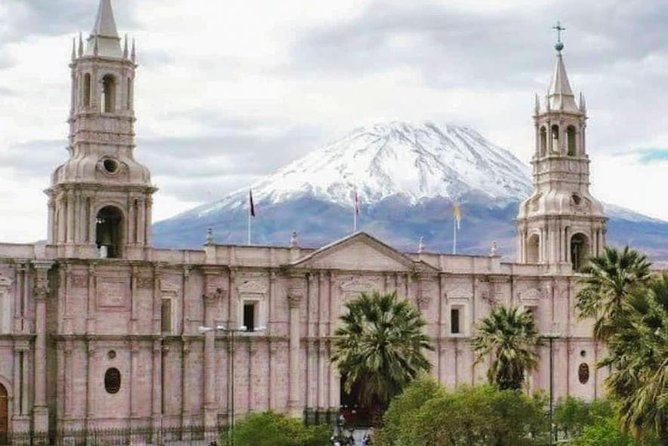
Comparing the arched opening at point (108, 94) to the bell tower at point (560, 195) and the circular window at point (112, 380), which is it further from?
the bell tower at point (560, 195)

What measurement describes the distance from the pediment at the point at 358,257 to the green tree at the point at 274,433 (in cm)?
2262

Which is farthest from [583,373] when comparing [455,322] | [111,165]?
[111,165]

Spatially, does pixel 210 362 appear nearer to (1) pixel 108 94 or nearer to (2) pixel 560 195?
(1) pixel 108 94

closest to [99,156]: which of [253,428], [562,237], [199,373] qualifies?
[199,373]

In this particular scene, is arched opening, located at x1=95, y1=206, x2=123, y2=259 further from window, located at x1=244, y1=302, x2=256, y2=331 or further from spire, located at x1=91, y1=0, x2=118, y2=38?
spire, located at x1=91, y1=0, x2=118, y2=38

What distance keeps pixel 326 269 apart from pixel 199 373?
888 cm

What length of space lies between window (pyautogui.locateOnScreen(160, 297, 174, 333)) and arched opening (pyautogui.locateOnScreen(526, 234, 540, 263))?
24.6m

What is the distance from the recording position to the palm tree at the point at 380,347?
183ft

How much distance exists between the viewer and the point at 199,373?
67.9 meters

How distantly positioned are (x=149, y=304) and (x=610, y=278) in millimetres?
22981

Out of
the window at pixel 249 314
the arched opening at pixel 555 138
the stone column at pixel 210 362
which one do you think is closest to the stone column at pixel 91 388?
the stone column at pixel 210 362

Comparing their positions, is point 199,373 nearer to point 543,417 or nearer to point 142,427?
point 142,427


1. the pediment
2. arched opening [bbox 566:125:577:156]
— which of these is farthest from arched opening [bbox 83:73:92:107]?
arched opening [bbox 566:125:577:156]

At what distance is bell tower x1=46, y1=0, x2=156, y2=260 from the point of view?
213 feet
